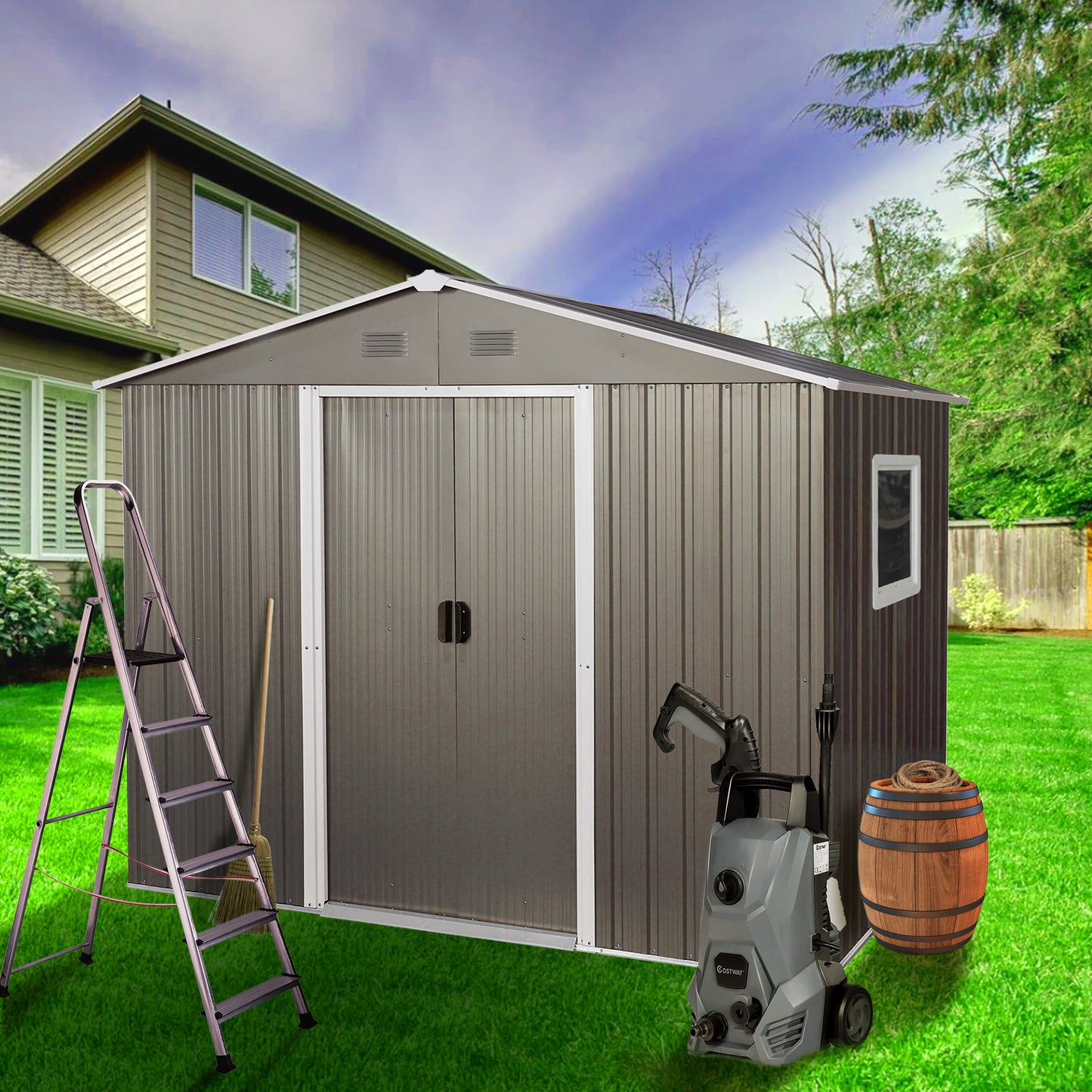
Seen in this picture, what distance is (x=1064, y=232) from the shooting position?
12.1 meters

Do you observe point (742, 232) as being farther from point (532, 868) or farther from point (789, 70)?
point (532, 868)

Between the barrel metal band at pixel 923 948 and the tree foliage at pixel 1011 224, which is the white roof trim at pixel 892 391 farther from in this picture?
the tree foliage at pixel 1011 224

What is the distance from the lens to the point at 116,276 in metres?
11.1

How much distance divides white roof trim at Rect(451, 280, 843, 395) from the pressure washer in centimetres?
130

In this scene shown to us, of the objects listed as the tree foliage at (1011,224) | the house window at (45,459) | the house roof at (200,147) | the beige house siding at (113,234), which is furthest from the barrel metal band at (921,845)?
the tree foliage at (1011,224)

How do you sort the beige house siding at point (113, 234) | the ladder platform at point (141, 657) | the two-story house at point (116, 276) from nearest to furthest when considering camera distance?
the ladder platform at point (141, 657) → the two-story house at point (116, 276) → the beige house siding at point (113, 234)

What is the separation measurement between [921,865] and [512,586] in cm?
180

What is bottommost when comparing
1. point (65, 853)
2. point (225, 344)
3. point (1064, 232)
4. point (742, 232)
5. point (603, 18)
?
point (65, 853)

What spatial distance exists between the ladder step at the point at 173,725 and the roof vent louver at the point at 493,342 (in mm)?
1691

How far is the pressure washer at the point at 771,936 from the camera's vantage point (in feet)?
9.53

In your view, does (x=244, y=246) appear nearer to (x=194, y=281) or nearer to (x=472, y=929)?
(x=194, y=281)

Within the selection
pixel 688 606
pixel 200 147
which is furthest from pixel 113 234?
pixel 688 606

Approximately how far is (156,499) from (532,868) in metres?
2.24

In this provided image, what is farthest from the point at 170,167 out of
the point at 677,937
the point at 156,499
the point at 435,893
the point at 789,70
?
the point at 789,70
